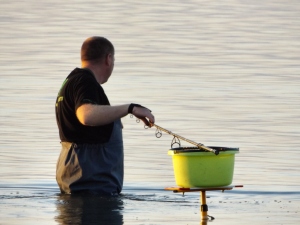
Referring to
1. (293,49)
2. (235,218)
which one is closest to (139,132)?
(235,218)

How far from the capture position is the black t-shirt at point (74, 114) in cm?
937

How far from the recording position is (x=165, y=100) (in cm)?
1677

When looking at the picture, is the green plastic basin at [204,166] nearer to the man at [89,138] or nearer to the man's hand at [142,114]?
the man's hand at [142,114]

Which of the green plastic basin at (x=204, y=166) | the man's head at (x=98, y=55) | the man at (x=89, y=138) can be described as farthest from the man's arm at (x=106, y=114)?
the man's head at (x=98, y=55)

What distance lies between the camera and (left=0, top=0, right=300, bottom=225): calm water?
995 cm

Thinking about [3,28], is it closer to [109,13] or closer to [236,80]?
[109,13]

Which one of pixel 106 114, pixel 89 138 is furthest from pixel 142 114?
pixel 89 138

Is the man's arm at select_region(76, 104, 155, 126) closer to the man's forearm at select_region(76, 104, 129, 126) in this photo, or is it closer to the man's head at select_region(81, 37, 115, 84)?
the man's forearm at select_region(76, 104, 129, 126)

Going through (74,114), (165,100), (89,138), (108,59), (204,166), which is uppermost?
(108,59)

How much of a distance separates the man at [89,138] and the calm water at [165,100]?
169 mm

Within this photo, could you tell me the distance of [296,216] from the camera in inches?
382

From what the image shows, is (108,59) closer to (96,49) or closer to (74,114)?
(96,49)

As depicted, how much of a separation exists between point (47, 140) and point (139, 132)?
1.21 m

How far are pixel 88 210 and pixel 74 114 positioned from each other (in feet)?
2.52
